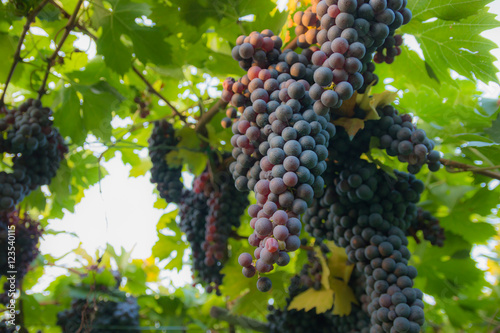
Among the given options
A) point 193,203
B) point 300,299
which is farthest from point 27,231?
point 300,299

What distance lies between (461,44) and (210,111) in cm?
110

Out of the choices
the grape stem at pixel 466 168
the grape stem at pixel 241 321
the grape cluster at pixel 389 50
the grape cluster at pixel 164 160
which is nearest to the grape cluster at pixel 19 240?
the grape cluster at pixel 164 160

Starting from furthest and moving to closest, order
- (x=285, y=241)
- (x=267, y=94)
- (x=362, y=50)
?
(x=267, y=94)
(x=362, y=50)
(x=285, y=241)

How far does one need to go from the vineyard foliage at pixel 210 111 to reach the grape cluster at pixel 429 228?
0.05m

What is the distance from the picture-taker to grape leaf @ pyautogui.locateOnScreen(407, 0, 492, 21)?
1.41 m

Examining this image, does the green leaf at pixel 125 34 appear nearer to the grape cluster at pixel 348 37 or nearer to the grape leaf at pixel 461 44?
the grape cluster at pixel 348 37

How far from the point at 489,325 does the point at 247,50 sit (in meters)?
2.00

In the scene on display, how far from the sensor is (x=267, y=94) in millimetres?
1046

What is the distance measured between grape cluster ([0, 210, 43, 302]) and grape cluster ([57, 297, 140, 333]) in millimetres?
354

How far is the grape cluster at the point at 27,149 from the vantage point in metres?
1.55

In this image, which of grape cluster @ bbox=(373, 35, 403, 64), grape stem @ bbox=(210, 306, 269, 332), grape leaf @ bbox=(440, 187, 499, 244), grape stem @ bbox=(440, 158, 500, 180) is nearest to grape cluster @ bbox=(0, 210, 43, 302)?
grape stem @ bbox=(210, 306, 269, 332)

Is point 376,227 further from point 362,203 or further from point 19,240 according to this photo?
point 19,240

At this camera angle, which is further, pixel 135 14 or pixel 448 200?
pixel 448 200

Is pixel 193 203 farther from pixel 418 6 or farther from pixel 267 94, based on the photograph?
pixel 418 6
